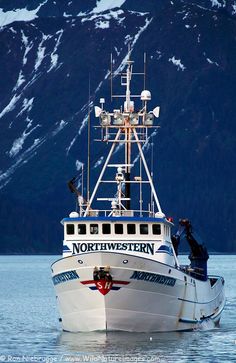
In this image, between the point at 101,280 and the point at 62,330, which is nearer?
the point at 101,280

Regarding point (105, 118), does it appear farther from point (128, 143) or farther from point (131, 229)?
point (131, 229)

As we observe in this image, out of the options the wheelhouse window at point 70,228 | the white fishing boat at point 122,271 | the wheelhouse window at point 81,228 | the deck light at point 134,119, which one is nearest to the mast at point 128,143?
the white fishing boat at point 122,271

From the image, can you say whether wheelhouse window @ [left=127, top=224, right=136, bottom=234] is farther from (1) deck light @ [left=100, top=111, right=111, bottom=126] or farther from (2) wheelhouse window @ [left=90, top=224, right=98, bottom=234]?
(1) deck light @ [left=100, top=111, right=111, bottom=126]

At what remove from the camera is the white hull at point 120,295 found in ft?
287

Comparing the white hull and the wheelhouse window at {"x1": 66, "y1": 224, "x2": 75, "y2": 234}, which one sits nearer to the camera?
the white hull

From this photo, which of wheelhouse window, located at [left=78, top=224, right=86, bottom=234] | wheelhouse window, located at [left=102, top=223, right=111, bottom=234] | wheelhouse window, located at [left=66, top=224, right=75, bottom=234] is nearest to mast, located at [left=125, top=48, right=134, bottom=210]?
wheelhouse window, located at [left=102, top=223, right=111, bottom=234]

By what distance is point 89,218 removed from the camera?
90625 mm

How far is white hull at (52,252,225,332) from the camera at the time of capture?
87.4 metres

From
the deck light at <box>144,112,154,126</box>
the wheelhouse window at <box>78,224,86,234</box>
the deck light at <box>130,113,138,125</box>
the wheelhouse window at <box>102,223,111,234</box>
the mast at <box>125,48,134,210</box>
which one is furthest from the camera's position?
the deck light at <box>130,113,138,125</box>

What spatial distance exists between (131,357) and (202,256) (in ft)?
100.0

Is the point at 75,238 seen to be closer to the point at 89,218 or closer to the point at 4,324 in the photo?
the point at 89,218

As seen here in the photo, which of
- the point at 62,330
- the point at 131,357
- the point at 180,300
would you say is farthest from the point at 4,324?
the point at 131,357

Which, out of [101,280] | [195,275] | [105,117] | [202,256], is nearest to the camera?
[101,280]

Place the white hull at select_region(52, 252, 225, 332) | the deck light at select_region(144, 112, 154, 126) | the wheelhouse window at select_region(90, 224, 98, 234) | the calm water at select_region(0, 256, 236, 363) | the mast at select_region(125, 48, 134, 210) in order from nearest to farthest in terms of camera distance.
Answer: the calm water at select_region(0, 256, 236, 363) → the white hull at select_region(52, 252, 225, 332) → the wheelhouse window at select_region(90, 224, 98, 234) → the mast at select_region(125, 48, 134, 210) → the deck light at select_region(144, 112, 154, 126)
